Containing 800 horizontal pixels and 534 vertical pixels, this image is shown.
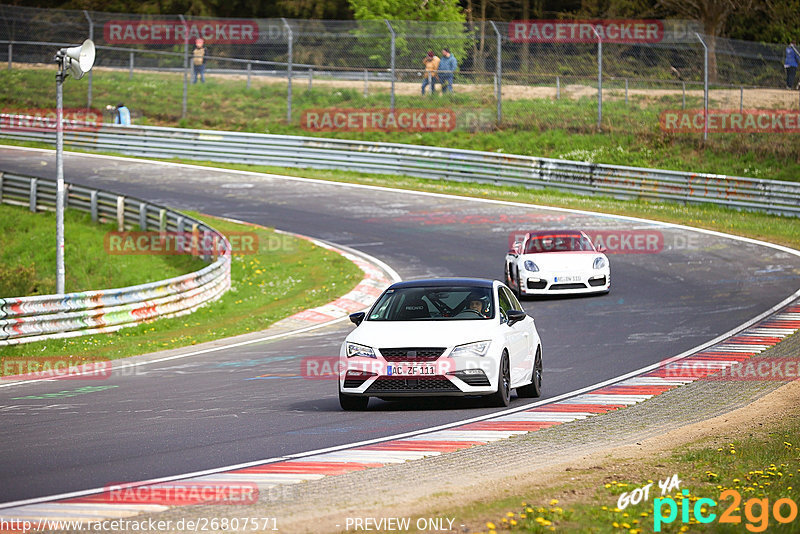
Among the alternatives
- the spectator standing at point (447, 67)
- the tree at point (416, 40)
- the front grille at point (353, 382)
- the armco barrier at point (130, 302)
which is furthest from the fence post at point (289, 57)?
the front grille at point (353, 382)

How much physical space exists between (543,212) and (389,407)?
65.7ft

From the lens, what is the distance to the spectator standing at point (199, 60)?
4272cm

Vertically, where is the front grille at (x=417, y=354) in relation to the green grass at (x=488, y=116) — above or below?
below

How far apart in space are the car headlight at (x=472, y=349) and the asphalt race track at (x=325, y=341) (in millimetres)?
647

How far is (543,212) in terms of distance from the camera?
3134cm

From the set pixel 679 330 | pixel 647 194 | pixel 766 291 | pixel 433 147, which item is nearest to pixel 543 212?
pixel 647 194

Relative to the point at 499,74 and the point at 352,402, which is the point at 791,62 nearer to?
the point at 499,74

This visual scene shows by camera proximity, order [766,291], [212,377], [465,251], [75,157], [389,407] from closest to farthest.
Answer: [389,407], [212,377], [766,291], [465,251], [75,157]

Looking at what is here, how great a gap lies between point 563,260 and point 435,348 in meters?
10.6

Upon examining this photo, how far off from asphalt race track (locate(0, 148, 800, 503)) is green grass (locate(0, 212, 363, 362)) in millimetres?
1314

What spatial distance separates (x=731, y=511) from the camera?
6.70m

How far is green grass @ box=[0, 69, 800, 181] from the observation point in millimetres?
35156

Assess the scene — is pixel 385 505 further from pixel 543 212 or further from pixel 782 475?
pixel 543 212

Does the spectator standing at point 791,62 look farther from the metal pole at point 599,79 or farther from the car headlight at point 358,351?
the car headlight at point 358,351
